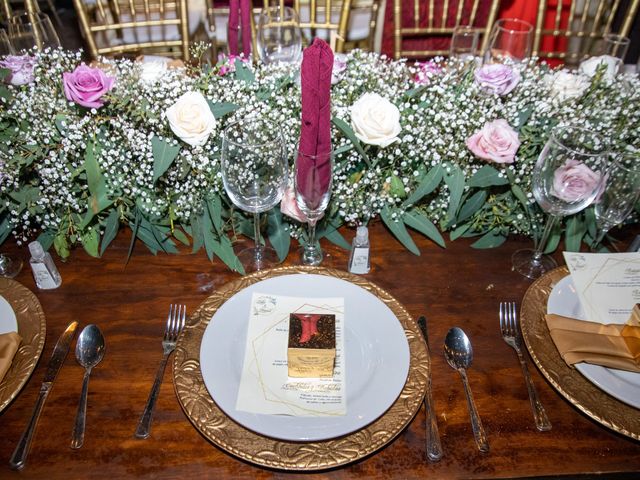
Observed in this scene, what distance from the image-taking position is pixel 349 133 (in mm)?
1052

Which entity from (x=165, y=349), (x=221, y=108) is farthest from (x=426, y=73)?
(x=165, y=349)

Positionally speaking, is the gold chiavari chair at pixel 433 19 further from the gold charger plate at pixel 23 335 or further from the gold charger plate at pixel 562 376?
the gold charger plate at pixel 23 335

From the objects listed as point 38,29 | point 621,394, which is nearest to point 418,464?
point 621,394

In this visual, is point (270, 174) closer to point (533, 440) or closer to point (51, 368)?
point (51, 368)

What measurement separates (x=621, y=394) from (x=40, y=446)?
0.91 m

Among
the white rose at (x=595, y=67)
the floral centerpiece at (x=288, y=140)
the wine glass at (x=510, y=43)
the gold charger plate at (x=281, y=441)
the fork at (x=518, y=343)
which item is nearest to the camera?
the gold charger plate at (x=281, y=441)

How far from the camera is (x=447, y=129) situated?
1.10 m

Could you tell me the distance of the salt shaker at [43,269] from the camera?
984mm

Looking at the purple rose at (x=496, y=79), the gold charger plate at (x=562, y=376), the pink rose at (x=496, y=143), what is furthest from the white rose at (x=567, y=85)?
the gold charger plate at (x=562, y=376)

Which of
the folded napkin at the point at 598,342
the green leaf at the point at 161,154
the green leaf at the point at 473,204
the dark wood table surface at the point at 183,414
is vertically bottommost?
the dark wood table surface at the point at 183,414

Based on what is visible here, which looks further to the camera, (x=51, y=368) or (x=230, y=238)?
(x=230, y=238)

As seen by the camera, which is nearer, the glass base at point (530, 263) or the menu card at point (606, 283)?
the menu card at point (606, 283)

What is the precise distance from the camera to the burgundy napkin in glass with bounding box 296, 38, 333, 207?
87cm

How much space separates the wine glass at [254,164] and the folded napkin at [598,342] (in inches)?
22.8
